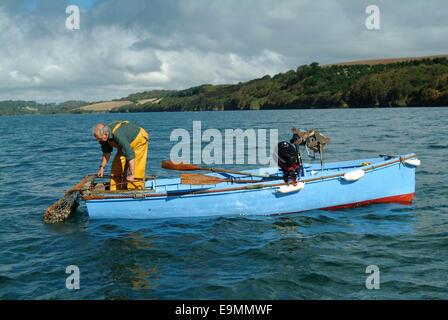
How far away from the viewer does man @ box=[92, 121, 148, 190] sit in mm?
8953

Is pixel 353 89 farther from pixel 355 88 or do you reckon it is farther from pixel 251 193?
pixel 251 193

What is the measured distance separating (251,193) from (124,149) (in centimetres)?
353

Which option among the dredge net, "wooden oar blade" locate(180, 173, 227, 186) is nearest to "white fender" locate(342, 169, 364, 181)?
"wooden oar blade" locate(180, 173, 227, 186)

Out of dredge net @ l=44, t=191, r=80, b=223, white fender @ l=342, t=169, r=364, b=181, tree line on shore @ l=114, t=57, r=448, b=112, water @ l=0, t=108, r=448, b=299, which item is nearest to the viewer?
water @ l=0, t=108, r=448, b=299

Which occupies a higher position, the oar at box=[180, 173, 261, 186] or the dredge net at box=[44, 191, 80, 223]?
the oar at box=[180, 173, 261, 186]

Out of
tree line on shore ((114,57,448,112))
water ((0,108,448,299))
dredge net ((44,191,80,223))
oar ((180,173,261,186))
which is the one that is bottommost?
water ((0,108,448,299))

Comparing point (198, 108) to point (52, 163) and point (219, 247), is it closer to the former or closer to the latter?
point (52, 163)

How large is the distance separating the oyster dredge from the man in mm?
310

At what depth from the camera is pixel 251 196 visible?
9.62 m

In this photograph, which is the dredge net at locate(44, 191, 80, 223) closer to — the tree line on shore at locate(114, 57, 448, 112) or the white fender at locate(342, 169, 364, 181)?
the white fender at locate(342, 169, 364, 181)

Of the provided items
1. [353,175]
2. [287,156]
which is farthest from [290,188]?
[353,175]

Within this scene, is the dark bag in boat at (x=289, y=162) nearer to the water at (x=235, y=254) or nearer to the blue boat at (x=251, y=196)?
the blue boat at (x=251, y=196)

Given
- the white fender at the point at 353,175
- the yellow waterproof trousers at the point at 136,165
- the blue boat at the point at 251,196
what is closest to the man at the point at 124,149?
the yellow waterproof trousers at the point at 136,165
